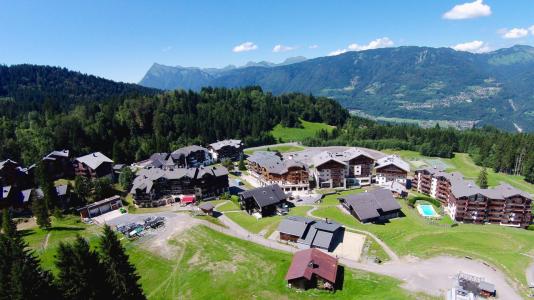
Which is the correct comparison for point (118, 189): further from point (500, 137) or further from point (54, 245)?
point (500, 137)

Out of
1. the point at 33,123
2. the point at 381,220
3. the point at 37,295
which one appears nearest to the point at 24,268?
the point at 37,295

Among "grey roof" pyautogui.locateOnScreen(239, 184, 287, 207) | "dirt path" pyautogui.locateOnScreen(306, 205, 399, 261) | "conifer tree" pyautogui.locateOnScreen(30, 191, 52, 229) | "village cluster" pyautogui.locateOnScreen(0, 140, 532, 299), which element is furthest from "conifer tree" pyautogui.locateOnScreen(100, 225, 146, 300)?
"dirt path" pyautogui.locateOnScreen(306, 205, 399, 261)

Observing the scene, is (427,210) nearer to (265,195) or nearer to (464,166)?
(265,195)

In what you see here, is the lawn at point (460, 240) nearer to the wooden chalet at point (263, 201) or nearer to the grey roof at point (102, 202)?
the wooden chalet at point (263, 201)

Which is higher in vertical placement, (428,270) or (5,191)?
(5,191)

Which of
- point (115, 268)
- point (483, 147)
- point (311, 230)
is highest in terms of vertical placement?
point (115, 268)

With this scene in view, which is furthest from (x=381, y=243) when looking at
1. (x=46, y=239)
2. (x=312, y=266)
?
(x=46, y=239)

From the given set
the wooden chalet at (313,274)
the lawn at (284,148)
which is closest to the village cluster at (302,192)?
the wooden chalet at (313,274)
